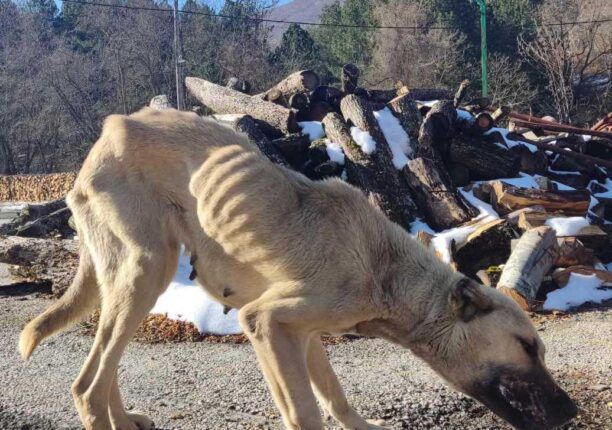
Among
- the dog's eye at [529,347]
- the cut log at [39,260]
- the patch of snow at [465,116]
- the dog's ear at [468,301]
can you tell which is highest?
the dog's ear at [468,301]

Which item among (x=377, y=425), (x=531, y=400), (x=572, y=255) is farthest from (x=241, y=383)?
(x=572, y=255)

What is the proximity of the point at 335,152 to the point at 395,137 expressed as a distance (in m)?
1.41

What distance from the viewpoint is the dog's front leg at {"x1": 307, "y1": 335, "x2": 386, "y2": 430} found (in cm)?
457

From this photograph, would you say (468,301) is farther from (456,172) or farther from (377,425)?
(456,172)

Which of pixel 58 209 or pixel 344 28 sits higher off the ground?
pixel 344 28

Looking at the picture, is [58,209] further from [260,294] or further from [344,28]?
[344,28]

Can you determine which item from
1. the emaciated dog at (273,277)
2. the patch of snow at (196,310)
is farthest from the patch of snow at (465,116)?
the emaciated dog at (273,277)

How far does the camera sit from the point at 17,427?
15.3 feet

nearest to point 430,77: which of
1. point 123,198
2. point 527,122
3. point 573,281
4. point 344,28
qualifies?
point 344,28

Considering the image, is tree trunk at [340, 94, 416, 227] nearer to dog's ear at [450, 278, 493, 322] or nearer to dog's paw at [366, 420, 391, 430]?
dog's paw at [366, 420, 391, 430]

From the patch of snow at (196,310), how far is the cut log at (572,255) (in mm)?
4709

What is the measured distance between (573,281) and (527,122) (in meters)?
8.12

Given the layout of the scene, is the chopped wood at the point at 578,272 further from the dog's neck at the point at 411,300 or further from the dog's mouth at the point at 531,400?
the dog's mouth at the point at 531,400

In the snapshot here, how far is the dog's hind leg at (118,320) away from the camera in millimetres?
4250
